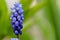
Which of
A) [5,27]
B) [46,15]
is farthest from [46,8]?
[5,27]

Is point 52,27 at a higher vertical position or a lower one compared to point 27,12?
lower

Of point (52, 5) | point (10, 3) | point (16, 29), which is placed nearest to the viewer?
point (16, 29)

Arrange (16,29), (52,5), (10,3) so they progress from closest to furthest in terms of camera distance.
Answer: (16,29)
(52,5)
(10,3)

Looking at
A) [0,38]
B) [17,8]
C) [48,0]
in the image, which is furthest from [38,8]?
[17,8]

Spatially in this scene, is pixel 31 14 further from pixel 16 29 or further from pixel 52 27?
pixel 16 29

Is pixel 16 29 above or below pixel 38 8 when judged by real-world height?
below

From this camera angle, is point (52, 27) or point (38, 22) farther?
point (38, 22)

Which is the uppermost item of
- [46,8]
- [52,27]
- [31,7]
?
[31,7]

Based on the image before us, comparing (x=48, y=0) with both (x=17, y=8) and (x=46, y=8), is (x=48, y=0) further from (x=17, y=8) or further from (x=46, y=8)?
(x=17, y=8)

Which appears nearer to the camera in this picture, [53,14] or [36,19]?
[53,14]
